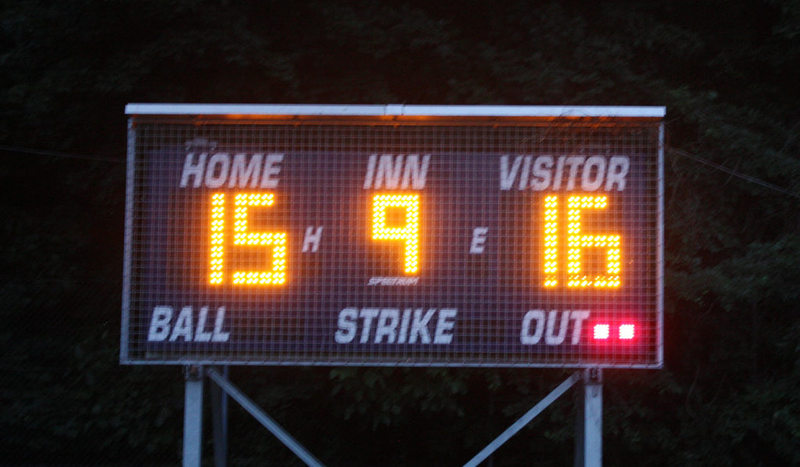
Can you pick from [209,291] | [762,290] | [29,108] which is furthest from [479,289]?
[29,108]

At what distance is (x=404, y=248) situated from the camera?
484cm

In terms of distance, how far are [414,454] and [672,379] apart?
237cm

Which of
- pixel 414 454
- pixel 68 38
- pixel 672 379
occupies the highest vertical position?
pixel 68 38

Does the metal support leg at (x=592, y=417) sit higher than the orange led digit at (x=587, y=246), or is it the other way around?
the orange led digit at (x=587, y=246)

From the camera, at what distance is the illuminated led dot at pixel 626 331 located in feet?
15.8

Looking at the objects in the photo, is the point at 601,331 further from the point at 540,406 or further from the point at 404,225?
the point at 404,225

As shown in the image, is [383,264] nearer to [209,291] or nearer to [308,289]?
[308,289]

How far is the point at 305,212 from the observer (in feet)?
16.0

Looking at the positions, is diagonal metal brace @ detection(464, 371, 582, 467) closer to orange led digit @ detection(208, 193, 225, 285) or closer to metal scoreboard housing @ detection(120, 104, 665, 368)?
metal scoreboard housing @ detection(120, 104, 665, 368)

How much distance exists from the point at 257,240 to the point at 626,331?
204 cm

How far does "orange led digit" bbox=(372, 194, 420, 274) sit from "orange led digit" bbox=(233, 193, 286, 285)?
0.51m

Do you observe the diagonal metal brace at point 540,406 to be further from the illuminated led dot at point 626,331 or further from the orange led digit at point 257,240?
the orange led digit at point 257,240

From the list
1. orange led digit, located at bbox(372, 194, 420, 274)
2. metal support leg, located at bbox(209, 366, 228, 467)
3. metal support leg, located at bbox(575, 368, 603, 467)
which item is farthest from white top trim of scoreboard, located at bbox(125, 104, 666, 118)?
metal support leg, located at bbox(209, 366, 228, 467)

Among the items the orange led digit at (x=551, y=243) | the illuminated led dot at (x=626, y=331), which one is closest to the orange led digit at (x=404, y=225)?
the orange led digit at (x=551, y=243)
